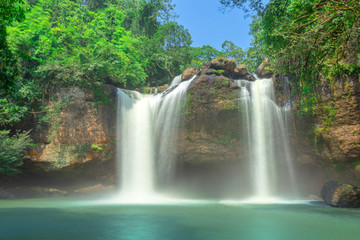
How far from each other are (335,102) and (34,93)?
1556cm

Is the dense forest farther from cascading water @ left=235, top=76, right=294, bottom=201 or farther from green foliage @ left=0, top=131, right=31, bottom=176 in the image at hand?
cascading water @ left=235, top=76, right=294, bottom=201

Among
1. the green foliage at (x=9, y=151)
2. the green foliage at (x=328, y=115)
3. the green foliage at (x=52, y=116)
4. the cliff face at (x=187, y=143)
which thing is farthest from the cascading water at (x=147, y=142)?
the green foliage at (x=328, y=115)

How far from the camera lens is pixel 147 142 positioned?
610 inches

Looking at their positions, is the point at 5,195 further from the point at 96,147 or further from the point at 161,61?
the point at 161,61

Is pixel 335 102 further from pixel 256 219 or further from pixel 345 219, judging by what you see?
pixel 256 219

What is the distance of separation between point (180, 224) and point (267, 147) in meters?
8.69

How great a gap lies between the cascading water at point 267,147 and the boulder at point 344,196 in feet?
11.4

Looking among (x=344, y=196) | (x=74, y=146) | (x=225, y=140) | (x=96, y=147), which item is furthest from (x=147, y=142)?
(x=344, y=196)

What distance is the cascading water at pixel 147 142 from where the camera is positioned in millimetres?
14891

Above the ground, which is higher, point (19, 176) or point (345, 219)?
point (19, 176)

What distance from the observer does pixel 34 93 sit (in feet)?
47.0

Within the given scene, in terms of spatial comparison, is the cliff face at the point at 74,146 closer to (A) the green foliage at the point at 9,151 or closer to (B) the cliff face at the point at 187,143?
(B) the cliff face at the point at 187,143

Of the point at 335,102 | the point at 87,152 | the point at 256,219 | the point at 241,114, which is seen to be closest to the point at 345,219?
the point at 256,219

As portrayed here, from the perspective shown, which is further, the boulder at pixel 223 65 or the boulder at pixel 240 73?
the boulder at pixel 240 73
